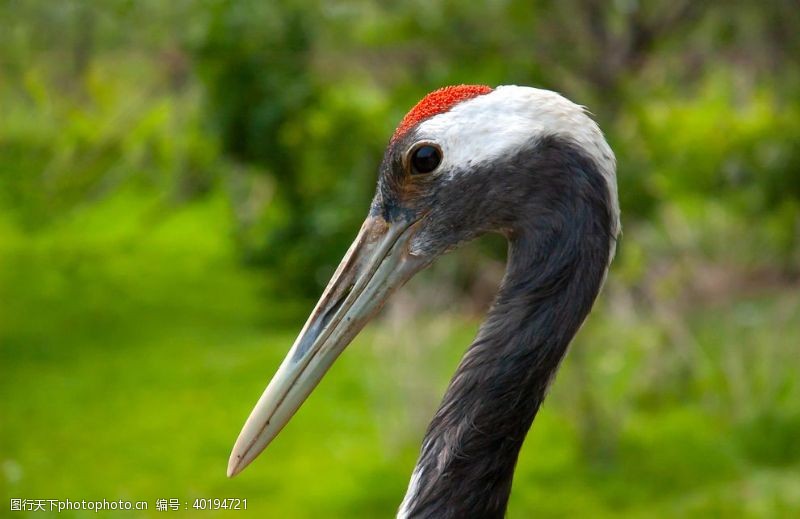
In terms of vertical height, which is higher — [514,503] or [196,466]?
[196,466]

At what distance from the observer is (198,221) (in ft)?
38.6

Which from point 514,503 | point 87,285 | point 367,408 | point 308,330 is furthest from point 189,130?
point 308,330

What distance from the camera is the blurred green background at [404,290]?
19.0 feet

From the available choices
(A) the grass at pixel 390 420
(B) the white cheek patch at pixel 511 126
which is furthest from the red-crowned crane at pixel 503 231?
(A) the grass at pixel 390 420

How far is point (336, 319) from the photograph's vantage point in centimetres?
255

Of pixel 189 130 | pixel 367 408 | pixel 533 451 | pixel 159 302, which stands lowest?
pixel 533 451

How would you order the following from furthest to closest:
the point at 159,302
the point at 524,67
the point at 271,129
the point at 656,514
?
the point at 159,302 < the point at 271,129 < the point at 524,67 < the point at 656,514

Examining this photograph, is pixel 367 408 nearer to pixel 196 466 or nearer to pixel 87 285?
pixel 196 466

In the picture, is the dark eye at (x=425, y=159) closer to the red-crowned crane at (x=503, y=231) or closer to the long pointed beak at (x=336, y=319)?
the red-crowned crane at (x=503, y=231)

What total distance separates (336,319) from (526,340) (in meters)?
0.46

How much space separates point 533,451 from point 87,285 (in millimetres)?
4696

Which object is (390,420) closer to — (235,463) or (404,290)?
(404,290)

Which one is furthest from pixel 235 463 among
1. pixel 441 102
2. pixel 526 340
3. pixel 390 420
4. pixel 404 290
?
pixel 404 290

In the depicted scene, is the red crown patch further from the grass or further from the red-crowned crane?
the grass
